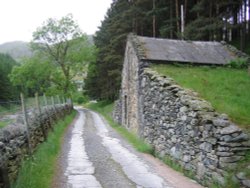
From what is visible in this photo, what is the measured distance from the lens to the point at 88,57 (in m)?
44.1

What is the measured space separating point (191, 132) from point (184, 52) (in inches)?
348

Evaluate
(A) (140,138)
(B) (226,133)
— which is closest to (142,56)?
(A) (140,138)

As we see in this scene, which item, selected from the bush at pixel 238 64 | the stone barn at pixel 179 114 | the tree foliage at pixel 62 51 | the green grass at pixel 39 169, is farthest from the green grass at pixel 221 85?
the tree foliage at pixel 62 51

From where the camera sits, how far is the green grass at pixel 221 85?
908cm

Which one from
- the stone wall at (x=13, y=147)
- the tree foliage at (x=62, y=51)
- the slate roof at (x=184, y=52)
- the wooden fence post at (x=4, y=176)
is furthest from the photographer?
the tree foliage at (x=62, y=51)

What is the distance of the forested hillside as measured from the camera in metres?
24.5

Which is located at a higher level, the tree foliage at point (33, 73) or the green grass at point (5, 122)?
the tree foliage at point (33, 73)

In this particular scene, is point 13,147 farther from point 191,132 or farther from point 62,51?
point 62,51

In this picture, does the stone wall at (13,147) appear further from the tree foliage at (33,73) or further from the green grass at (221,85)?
the tree foliage at (33,73)

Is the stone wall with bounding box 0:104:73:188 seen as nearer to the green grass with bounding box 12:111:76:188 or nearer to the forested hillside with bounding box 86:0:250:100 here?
the green grass with bounding box 12:111:76:188

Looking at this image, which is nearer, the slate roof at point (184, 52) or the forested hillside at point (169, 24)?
the slate roof at point (184, 52)

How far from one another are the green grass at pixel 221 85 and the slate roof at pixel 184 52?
0.65 metres

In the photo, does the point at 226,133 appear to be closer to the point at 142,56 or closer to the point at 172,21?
the point at 142,56

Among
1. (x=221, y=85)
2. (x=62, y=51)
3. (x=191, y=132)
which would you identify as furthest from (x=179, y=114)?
(x=62, y=51)
